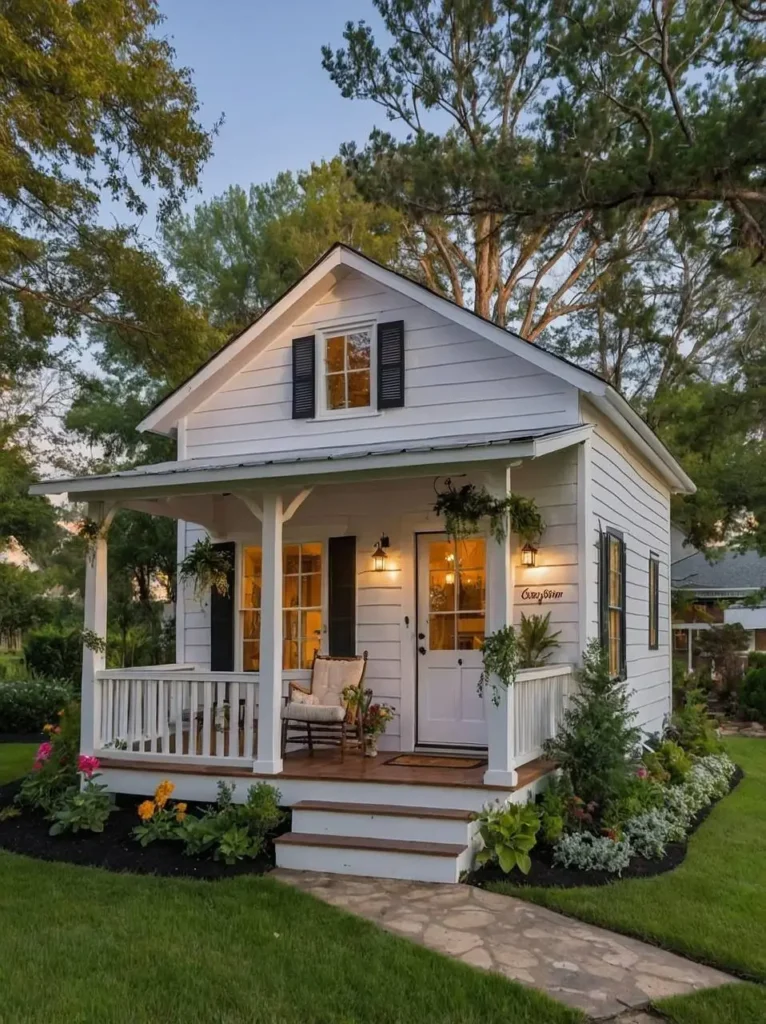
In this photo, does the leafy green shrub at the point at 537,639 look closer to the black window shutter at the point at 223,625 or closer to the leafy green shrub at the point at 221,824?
the leafy green shrub at the point at 221,824

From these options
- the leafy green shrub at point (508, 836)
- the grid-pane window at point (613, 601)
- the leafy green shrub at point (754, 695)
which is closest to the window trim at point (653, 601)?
the grid-pane window at point (613, 601)

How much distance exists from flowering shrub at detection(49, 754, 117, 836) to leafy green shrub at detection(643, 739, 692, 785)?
15.9 feet

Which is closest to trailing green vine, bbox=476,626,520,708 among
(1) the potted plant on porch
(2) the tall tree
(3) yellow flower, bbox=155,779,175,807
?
(1) the potted plant on porch

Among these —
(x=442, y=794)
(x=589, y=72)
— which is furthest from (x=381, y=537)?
(x=589, y=72)

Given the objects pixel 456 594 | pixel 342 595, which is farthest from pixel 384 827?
pixel 342 595

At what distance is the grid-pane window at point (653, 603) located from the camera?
35.3 feet

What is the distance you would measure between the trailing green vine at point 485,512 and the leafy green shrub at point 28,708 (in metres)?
8.32

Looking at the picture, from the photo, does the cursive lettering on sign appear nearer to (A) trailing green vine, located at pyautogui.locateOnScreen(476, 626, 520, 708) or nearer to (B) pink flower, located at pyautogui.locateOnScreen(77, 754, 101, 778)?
(A) trailing green vine, located at pyautogui.locateOnScreen(476, 626, 520, 708)

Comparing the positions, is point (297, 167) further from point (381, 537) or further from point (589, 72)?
point (381, 537)

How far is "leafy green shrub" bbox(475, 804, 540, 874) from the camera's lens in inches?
223

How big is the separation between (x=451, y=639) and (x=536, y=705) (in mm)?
1328

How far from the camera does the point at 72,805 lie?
680 centimetres

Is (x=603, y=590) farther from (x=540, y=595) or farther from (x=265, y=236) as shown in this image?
(x=265, y=236)

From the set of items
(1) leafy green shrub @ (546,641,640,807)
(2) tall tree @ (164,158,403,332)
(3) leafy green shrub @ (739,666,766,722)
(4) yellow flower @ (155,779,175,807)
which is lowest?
(3) leafy green shrub @ (739,666,766,722)
